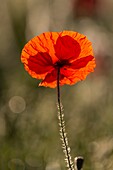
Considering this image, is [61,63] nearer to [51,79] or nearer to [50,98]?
[51,79]

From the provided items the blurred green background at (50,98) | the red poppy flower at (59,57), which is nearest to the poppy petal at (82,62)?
the red poppy flower at (59,57)

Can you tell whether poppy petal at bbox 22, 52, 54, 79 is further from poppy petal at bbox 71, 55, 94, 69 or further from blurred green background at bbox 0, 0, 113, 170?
blurred green background at bbox 0, 0, 113, 170

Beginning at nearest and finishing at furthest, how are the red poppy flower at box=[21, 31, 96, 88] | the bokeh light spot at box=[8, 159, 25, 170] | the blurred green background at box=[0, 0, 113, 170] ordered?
1. the red poppy flower at box=[21, 31, 96, 88]
2. the bokeh light spot at box=[8, 159, 25, 170]
3. the blurred green background at box=[0, 0, 113, 170]

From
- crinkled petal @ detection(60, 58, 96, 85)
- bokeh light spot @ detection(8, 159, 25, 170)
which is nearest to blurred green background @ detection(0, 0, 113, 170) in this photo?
bokeh light spot @ detection(8, 159, 25, 170)

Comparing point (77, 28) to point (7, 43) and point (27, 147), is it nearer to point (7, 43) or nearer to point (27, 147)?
point (7, 43)

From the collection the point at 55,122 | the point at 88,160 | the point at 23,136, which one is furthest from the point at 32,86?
the point at 88,160
